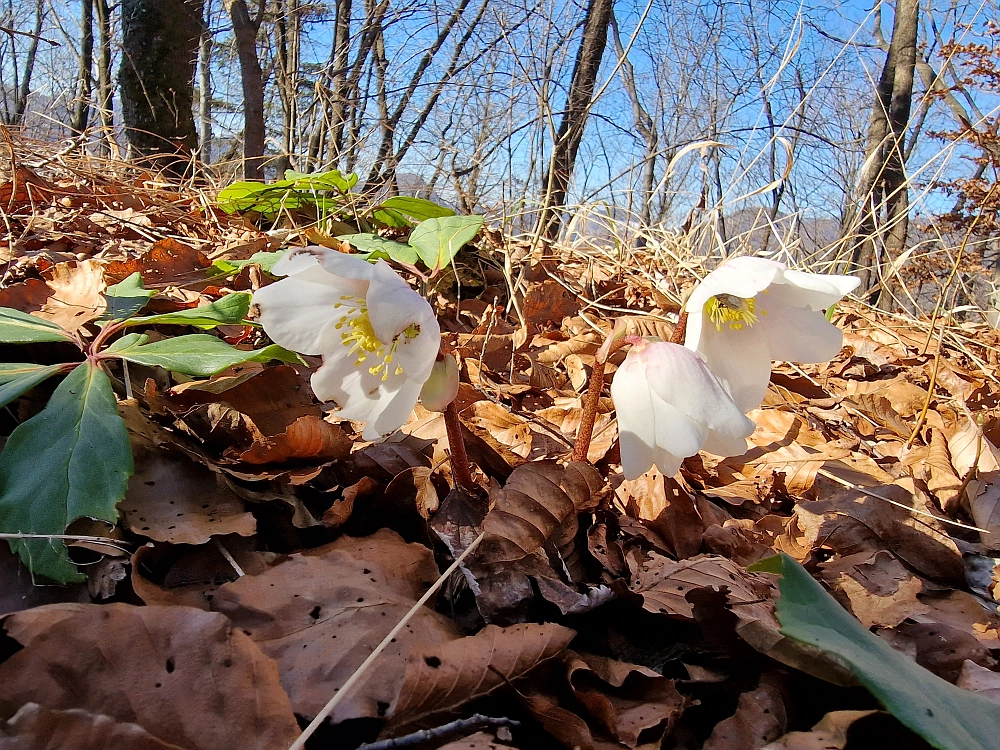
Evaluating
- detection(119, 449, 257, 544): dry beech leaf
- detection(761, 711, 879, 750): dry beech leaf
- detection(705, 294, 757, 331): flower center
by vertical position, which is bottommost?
detection(761, 711, 879, 750): dry beech leaf

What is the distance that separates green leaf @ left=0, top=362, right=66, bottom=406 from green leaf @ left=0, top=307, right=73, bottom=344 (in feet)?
0.14

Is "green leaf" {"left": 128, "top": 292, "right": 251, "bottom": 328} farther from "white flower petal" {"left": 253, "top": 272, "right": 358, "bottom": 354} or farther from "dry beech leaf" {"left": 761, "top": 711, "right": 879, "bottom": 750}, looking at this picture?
"dry beech leaf" {"left": 761, "top": 711, "right": 879, "bottom": 750}

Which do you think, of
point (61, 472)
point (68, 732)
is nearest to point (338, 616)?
point (68, 732)

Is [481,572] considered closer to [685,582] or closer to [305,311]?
[685,582]

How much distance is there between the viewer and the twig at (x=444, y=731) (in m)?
0.59

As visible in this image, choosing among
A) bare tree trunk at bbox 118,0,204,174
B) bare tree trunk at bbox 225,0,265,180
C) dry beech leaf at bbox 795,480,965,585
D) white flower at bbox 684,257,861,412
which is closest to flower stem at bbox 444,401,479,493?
white flower at bbox 684,257,861,412

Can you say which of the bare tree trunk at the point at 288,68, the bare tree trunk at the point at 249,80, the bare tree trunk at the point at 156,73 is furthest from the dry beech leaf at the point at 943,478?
the bare tree trunk at the point at 156,73

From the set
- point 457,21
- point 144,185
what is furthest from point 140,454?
point 457,21

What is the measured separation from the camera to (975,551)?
1135 mm

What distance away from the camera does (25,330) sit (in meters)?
0.95

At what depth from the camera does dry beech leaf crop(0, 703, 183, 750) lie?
1.67ft

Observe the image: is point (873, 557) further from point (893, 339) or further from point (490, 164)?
point (490, 164)

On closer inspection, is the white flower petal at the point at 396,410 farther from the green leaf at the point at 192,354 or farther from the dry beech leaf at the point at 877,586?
the dry beech leaf at the point at 877,586

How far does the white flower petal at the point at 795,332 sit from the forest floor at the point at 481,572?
0.30m
